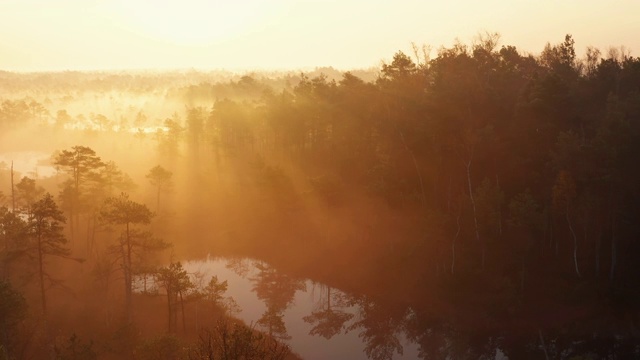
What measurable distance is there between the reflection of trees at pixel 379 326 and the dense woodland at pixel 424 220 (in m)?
0.22

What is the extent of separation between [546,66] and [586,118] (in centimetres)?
1312

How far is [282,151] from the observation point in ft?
168

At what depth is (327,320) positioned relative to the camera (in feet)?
90.0

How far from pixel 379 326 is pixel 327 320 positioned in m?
2.84

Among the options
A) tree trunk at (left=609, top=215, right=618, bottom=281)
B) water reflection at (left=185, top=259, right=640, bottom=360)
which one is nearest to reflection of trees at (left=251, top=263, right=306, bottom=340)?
water reflection at (left=185, top=259, right=640, bottom=360)

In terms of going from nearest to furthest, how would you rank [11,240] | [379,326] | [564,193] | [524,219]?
[564,193] → [524,219] → [379,326] → [11,240]

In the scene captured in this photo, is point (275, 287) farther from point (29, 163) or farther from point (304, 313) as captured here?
point (29, 163)

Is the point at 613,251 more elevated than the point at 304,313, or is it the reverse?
the point at 613,251

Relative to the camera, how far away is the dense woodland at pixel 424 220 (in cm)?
2416

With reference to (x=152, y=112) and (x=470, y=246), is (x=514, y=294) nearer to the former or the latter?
(x=470, y=246)

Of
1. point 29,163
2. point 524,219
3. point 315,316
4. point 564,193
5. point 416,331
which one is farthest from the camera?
point 29,163

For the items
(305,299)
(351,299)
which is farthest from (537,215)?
(305,299)

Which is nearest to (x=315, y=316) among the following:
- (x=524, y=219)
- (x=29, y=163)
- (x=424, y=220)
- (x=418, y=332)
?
(x=418, y=332)

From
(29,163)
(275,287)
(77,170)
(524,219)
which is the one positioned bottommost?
(275,287)
